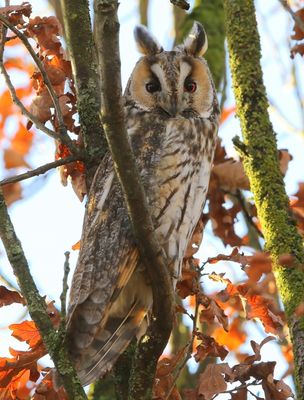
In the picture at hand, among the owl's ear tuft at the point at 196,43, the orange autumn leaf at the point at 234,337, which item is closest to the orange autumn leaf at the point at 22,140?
the owl's ear tuft at the point at 196,43

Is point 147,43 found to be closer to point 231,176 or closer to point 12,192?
point 231,176

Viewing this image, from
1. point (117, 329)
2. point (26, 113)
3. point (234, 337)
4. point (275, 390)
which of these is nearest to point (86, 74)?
point (26, 113)

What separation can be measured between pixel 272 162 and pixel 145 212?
0.98 metres

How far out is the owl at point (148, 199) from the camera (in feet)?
9.96

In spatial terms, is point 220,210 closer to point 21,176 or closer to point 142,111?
point 142,111

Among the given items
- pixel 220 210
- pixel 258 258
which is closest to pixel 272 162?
pixel 220 210

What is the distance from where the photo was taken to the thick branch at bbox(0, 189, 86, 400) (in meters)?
2.68

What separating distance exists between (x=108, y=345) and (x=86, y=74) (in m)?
1.10

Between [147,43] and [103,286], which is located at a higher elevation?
[147,43]

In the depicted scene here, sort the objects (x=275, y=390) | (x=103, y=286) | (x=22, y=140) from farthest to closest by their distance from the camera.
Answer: (x=22, y=140), (x=103, y=286), (x=275, y=390)

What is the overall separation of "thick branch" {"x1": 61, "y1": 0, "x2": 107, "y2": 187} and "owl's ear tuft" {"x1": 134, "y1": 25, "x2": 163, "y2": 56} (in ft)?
1.64

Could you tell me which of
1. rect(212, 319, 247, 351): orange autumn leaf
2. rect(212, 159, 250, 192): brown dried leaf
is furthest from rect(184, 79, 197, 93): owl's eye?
rect(212, 319, 247, 351): orange autumn leaf

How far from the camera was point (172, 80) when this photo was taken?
3615 millimetres

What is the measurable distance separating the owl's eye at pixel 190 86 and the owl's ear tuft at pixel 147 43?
221mm
